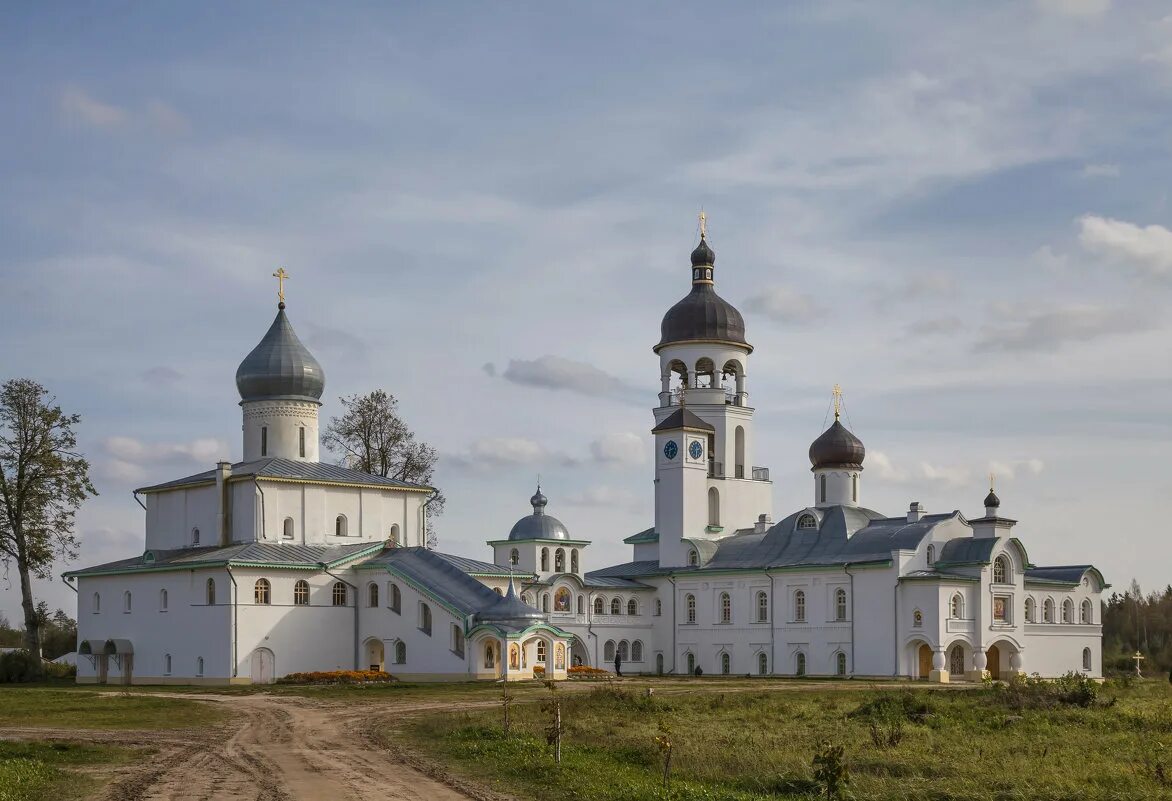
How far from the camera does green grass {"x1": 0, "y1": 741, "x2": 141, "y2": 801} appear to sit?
19719 millimetres

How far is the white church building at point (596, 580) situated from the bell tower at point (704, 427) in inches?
3.9

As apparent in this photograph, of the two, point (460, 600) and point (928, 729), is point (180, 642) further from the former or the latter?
point (928, 729)

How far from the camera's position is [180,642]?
169ft

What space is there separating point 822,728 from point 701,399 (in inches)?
1516

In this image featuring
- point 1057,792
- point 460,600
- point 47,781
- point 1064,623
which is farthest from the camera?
point 1064,623

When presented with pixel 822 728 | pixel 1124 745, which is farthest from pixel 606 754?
pixel 1124 745

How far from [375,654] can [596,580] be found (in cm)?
1308

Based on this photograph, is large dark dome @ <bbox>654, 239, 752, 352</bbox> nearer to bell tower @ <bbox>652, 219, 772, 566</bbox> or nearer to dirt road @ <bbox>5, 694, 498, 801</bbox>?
bell tower @ <bbox>652, 219, 772, 566</bbox>

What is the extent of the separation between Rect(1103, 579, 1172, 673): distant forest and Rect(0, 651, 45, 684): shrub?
140 feet

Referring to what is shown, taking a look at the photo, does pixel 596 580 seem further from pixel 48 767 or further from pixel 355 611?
pixel 48 767

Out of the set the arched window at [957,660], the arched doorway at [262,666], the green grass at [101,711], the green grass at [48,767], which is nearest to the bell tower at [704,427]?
the arched window at [957,660]

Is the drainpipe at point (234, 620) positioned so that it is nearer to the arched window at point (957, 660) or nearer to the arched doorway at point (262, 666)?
the arched doorway at point (262, 666)

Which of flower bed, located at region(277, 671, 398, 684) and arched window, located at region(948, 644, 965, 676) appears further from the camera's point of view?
arched window, located at region(948, 644, 965, 676)

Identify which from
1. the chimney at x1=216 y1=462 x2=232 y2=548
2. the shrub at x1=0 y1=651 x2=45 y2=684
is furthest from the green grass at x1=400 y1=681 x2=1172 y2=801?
the shrub at x1=0 y1=651 x2=45 y2=684
